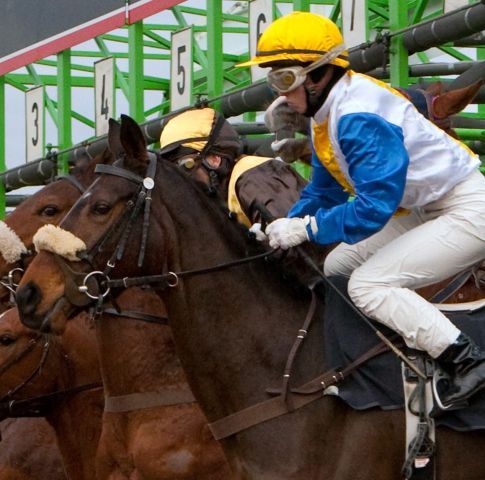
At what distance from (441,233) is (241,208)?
1.70 m

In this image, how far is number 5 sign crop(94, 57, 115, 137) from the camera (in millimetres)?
13047

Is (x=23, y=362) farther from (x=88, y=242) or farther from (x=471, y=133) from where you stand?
(x=471, y=133)

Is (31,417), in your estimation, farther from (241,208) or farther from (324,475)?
(324,475)

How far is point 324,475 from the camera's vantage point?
4984mm

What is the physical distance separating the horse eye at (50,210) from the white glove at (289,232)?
83.4 inches

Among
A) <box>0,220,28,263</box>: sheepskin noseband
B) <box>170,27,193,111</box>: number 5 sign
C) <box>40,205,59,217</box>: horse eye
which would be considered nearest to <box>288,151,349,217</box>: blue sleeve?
<box>40,205,59,217</box>: horse eye

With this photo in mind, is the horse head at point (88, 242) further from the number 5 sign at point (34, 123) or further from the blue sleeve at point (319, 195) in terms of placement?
the number 5 sign at point (34, 123)

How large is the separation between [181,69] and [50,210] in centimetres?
513

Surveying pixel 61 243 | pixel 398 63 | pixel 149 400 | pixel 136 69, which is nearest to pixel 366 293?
pixel 61 243

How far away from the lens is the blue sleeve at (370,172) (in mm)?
4828

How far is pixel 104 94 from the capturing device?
13164 millimetres

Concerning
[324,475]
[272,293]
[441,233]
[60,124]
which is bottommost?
[60,124]

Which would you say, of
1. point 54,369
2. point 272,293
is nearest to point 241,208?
point 272,293

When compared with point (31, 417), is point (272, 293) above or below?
above
